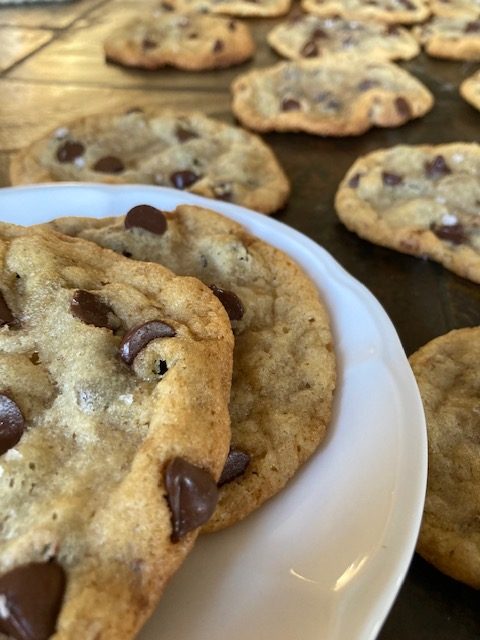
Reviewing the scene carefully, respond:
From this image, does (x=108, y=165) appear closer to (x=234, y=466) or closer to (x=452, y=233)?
(x=452, y=233)

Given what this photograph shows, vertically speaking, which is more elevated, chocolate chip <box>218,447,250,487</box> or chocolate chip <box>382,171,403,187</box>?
chocolate chip <box>218,447,250,487</box>

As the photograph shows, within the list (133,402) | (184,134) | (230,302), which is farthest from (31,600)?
(184,134)

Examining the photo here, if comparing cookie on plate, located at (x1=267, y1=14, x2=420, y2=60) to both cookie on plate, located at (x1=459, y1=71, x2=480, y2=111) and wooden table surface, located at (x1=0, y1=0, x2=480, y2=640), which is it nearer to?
wooden table surface, located at (x1=0, y1=0, x2=480, y2=640)

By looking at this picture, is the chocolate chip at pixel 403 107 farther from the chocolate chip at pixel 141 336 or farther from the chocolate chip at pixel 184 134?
→ the chocolate chip at pixel 141 336

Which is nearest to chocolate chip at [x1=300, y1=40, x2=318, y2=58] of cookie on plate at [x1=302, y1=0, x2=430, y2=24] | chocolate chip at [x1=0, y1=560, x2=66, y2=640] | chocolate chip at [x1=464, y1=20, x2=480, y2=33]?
cookie on plate at [x1=302, y1=0, x2=430, y2=24]

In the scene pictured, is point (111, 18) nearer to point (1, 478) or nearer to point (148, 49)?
point (148, 49)

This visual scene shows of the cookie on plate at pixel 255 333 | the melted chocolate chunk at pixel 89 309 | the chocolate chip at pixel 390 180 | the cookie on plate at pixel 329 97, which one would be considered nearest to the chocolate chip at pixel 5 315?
the melted chocolate chunk at pixel 89 309

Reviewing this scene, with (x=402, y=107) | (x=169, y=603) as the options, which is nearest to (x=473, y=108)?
(x=402, y=107)
